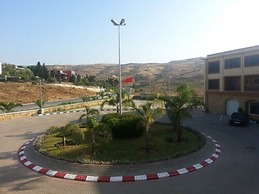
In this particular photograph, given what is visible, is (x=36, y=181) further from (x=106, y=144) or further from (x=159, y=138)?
(x=159, y=138)

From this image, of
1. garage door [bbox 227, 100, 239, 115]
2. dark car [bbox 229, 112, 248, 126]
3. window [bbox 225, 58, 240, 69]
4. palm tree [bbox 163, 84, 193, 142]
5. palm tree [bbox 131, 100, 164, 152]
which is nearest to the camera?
palm tree [bbox 131, 100, 164, 152]

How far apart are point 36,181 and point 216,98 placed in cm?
2848

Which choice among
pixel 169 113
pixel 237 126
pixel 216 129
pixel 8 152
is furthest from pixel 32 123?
pixel 237 126

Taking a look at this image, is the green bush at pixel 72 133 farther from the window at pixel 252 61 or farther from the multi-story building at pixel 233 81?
the window at pixel 252 61

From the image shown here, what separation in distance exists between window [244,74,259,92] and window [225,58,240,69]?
6.56 feet

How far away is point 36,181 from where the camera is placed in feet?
40.3

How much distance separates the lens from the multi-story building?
29.8 metres

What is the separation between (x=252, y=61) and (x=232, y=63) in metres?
3.22

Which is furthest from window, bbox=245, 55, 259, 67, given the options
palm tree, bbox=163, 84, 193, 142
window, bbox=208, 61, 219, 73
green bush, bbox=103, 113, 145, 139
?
green bush, bbox=103, 113, 145, 139

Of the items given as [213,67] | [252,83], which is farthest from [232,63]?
[213,67]

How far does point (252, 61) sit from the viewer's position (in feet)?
97.1

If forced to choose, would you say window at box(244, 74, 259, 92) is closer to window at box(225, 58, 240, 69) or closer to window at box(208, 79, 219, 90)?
window at box(225, 58, 240, 69)

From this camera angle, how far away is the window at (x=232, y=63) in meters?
31.8

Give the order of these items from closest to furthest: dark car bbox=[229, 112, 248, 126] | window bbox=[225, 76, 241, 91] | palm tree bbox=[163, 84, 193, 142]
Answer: palm tree bbox=[163, 84, 193, 142] < dark car bbox=[229, 112, 248, 126] < window bbox=[225, 76, 241, 91]
